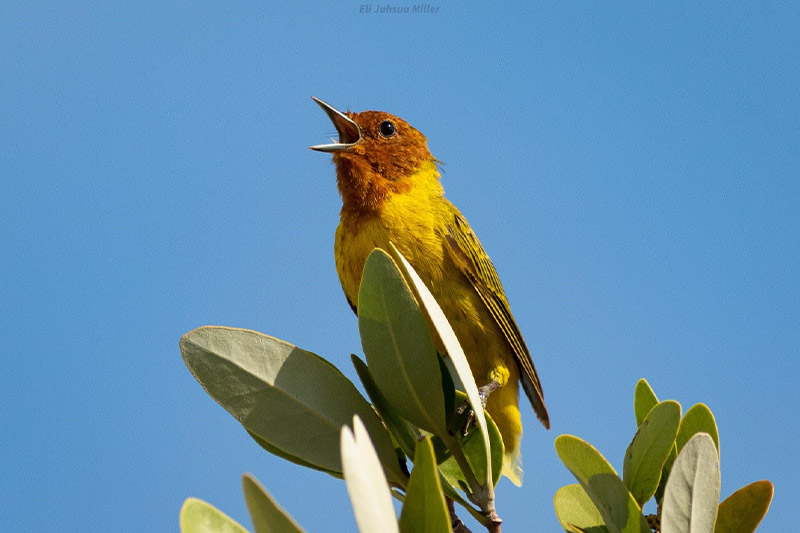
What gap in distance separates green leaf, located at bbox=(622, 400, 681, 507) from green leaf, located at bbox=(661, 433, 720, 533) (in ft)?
0.54

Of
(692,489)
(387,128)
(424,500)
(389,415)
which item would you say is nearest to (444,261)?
(387,128)

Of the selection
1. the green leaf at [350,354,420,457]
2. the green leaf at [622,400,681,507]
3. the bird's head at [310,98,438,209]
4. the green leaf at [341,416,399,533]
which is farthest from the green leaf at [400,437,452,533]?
the bird's head at [310,98,438,209]

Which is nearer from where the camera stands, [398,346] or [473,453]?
[398,346]

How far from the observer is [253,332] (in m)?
1.70

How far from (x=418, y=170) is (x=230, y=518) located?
9.06ft

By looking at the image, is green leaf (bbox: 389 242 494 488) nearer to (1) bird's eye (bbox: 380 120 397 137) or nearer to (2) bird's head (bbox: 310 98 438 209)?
(2) bird's head (bbox: 310 98 438 209)

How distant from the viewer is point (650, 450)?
1840 millimetres

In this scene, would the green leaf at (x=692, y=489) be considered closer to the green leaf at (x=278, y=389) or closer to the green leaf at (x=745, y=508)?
the green leaf at (x=745, y=508)

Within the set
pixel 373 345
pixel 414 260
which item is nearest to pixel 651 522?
pixel 373 345

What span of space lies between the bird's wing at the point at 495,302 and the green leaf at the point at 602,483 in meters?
1.58

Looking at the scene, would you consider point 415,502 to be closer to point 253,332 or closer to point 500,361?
point 253,332

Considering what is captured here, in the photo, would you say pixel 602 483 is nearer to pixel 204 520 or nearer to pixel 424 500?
pixel 424 500

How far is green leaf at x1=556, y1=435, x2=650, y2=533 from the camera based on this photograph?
1723mm

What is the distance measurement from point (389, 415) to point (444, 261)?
1.52m
